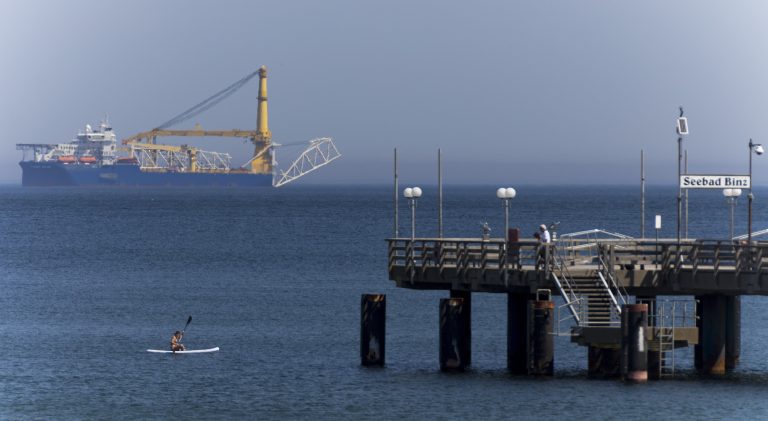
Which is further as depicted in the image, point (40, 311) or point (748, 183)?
point (40, 311)

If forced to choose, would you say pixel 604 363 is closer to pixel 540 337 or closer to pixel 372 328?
pixel 540 337

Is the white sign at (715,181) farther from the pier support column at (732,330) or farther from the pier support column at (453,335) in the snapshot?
the pier support column at (453,335)

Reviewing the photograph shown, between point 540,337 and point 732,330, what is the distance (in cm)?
658

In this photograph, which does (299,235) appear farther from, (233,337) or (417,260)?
(417,260)

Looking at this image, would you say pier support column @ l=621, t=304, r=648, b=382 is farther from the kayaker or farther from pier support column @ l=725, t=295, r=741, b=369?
the kayaker

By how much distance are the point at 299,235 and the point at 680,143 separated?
323 ft

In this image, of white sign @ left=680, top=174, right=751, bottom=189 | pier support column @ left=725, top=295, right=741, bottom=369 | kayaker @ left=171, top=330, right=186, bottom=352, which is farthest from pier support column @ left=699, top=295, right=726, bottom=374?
kayaker @ left=171, top=330, right=186, bottom=352

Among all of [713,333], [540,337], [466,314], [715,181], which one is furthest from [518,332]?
[715,181]

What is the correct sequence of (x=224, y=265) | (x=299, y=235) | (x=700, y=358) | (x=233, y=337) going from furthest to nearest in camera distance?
(x=299, y=235), (x=224, y=265), (x=233, y=337), (x=700, y=358)

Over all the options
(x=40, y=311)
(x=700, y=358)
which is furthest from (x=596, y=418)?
(x=40, y=311)

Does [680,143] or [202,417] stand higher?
[680,143]

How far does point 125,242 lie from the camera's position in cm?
13212

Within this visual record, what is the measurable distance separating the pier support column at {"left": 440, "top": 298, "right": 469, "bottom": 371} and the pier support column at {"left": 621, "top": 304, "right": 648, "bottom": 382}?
5048 mm

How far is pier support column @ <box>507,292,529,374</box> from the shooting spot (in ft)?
145
